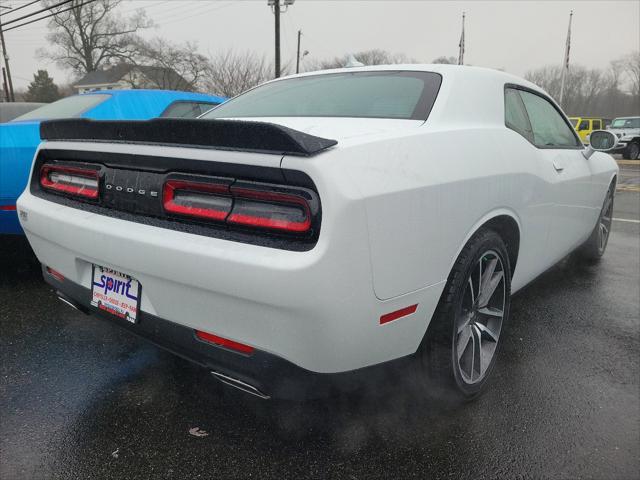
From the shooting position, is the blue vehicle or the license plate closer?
the license plate

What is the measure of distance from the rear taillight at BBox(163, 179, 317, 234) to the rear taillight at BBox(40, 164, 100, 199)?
0.48 m

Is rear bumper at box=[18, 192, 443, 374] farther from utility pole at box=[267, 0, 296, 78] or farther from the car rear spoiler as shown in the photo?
utility pole at box=[267, 0, 296, 78]

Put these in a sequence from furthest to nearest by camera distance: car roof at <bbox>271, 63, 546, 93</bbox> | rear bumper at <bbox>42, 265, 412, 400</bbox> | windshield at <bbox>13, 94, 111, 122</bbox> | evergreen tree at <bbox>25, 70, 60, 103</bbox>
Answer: evergreen tree at <bbox>25, 70, 60, 103</bbox>
windshield at <bbox>13, 94, 111, 122</bbox>
car roof at <bbox>271, 63, 546, 93</bbox>
rear bumper at <bbox>42, 265, 412, 400</bbox>

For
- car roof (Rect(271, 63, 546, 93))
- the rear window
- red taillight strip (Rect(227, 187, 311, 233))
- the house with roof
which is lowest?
red taillight strip (Rect(227, 187, 311, 233))

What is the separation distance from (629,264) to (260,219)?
4.27 metres

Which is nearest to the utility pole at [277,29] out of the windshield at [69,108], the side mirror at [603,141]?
the windshield at [69,108]

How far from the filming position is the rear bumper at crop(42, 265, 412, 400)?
1426mm

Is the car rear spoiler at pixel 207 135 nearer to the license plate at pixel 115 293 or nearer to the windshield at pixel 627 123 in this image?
the license plate at pixel 115 293

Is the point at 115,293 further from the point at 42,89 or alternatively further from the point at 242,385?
the point at 42,89

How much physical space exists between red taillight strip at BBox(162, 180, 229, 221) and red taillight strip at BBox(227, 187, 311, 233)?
49 millimetres

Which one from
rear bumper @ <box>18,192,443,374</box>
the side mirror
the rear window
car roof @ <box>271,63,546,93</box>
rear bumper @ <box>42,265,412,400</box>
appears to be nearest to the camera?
rear bumper @ <box>18,192,443,374</box>

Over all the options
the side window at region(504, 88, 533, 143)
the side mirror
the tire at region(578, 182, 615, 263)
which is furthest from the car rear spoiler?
the tire at region(578, 182, 615, 263)

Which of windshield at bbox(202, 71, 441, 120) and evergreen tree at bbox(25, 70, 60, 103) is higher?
evergreen tree at bbox(25, 70, 60, 103)

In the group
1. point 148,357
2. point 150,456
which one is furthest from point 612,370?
point 148,357
